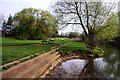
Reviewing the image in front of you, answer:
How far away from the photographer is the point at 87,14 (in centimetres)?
2475

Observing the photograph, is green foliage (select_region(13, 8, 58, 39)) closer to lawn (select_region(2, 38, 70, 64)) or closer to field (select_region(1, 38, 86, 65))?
field (select_region(1, 38, 86, 65))

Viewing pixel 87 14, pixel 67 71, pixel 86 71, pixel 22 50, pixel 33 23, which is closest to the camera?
pixel 67 71

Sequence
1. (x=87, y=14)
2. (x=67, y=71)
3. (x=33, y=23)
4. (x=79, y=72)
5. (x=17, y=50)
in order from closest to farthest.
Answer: (x=79, y=72) → (x=67, y=71) → (x=17, y=50) → (x=87, y=14) → (x=33, y=23)

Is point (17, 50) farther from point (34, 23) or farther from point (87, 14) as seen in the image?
point (34, 23)

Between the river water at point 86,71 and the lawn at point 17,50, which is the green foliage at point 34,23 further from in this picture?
the river water at point 86,71

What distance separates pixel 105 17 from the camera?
24.5 m

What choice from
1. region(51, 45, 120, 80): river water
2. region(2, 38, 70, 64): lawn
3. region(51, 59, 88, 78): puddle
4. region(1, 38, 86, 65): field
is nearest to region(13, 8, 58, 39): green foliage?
region(1, 38, 86, 65): field

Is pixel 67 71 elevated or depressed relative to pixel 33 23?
depressed

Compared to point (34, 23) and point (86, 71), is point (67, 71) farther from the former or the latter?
point (34, 23)

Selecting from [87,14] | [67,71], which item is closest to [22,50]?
[67,71]

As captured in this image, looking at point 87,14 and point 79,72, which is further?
point 87,14

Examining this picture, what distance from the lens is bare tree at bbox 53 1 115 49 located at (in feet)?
80.1

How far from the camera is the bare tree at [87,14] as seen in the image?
24422 millimetres

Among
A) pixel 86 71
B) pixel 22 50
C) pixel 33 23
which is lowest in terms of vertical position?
pixel 86 71
